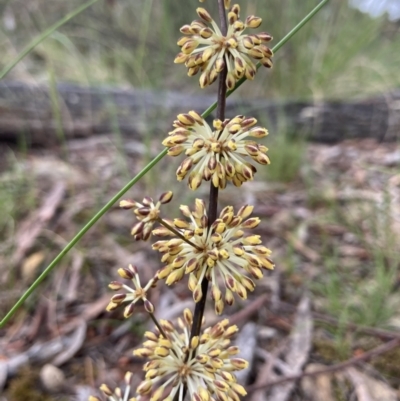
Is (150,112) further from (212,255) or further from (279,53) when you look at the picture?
(212,255)

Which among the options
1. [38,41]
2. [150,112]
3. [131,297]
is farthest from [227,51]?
[150,112]

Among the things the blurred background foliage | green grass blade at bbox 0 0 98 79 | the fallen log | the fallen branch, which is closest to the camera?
green grass blade at bbox 0 0 98 79

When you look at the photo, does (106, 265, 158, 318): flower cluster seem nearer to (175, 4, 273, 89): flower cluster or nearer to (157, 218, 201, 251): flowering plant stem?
(157, 218, 201, 251): flowering plant stem

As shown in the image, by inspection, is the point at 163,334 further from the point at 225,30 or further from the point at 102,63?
the point at 102,63

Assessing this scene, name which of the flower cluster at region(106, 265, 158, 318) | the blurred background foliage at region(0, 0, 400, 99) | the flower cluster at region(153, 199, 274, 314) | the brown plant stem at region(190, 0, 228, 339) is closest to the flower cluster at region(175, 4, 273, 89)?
the brown plant stem at region(190, 0, 228, 339)

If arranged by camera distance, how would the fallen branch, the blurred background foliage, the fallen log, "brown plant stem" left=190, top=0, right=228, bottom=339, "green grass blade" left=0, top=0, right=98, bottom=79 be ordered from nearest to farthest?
"brown plant stem" left=190, top=0, right=228, bottom=339 → "green grass blade" left=0, top=0, right=98, bottom=79 → the fallen branch → the fallen log → the blurred background foliage

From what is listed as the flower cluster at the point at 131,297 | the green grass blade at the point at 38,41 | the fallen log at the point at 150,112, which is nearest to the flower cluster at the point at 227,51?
the flower cluster at the point at 131,297

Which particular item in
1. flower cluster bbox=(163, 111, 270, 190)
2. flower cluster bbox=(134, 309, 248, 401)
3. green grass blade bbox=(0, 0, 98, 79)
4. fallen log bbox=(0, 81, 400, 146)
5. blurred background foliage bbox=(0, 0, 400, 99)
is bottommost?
flower cluster bbox=(134, 309, 248, 401)
